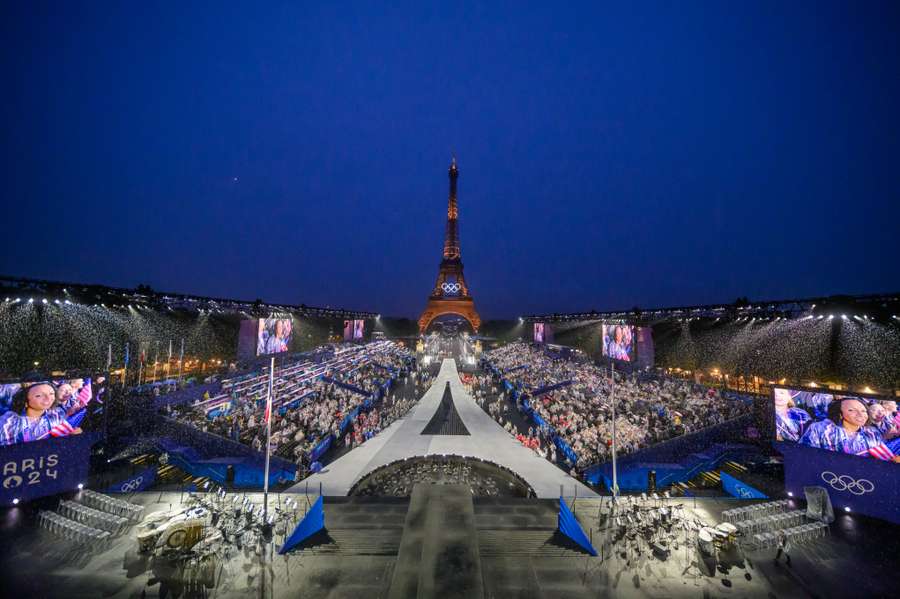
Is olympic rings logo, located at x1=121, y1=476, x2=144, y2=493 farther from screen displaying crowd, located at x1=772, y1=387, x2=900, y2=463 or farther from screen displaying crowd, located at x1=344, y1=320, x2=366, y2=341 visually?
screen displaying crowd, located at x1=344, y1=320, x2=366, y2=341

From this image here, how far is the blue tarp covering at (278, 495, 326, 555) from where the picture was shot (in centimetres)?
850

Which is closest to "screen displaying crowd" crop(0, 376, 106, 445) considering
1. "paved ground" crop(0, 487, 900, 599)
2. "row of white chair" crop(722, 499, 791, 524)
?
"paved ground" crop(0, 487, 900, 599)

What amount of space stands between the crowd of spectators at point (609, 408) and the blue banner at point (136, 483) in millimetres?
16567

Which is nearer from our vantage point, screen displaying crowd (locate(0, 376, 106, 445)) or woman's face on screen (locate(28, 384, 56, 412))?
screen displaying crowd (locate(0, 376, 106, 445))

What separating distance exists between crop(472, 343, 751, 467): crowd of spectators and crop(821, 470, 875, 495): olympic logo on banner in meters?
5.09

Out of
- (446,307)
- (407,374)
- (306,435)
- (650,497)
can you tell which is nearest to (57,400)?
(306,435)

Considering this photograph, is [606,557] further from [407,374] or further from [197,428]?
[407,374]

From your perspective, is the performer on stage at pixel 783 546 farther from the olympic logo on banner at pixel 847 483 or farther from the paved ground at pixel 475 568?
the olympic logo on banner at pixel 847 483

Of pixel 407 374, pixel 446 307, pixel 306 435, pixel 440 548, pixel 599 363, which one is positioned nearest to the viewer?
pixel 440 548

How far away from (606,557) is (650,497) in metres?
3.71

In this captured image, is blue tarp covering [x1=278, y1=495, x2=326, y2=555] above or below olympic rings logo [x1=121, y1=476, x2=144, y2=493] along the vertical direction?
above

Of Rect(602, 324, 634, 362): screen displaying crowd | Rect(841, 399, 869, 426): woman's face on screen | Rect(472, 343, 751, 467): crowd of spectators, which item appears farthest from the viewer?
Rect(602, 324, 634, 362): screen displaying crowd

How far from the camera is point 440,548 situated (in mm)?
6910

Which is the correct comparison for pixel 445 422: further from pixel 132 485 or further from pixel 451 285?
pixel 451 285
